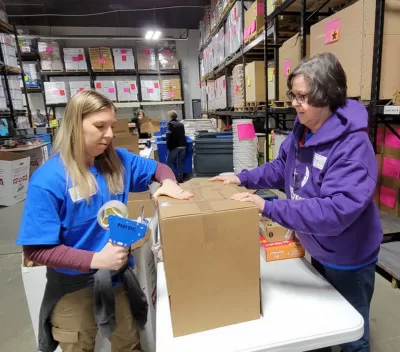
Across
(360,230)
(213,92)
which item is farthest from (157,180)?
(213,92)

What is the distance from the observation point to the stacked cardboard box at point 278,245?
1.26 meters

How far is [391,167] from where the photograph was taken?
2.53m

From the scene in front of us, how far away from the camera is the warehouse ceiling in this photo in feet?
24.8

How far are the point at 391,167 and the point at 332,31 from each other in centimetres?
129

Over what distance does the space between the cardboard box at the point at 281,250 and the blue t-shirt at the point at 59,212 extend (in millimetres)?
660

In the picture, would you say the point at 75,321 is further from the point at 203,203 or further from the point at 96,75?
the point at 96,75

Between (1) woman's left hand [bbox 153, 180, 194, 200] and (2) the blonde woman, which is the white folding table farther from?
(1) woman's left hand [bbox 153, 180, 194, 200]

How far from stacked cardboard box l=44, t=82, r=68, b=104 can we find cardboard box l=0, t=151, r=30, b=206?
4.90 meters

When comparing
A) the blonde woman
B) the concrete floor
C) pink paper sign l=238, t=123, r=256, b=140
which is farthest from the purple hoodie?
pink paper sign l=238, t=123, r=256, b=140

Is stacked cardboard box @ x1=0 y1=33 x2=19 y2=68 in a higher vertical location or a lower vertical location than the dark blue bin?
higher

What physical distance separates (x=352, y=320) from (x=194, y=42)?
10286 millimetres

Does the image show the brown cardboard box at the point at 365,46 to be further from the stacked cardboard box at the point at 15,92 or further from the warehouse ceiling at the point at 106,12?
the warehouse ceiling at the point at 106,12

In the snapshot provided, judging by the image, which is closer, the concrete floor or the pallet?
the concrete floor

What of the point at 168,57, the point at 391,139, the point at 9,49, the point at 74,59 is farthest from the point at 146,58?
the point at 391,139
